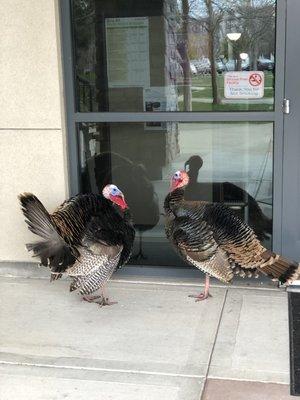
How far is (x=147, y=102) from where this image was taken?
4.83m

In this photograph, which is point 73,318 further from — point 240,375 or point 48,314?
point 240,375

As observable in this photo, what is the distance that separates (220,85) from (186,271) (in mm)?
1564

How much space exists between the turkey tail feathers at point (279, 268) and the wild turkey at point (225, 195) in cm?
57

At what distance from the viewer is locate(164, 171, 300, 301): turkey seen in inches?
166

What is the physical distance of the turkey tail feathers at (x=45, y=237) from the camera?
3.89 meters

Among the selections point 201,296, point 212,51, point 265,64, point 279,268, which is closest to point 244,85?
point 265,64

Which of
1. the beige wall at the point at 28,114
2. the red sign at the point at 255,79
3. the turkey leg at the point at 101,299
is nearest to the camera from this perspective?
the turkey leg at the point at 101,299

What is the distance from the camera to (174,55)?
476cm

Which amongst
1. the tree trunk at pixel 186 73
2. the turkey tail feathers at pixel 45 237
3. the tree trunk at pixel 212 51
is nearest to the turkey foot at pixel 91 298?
the turkey tail feathers at pixel 45 237

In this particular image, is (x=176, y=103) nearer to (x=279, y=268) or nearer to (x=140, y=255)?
(x=140, y=255)

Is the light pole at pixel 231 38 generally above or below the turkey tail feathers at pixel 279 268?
above

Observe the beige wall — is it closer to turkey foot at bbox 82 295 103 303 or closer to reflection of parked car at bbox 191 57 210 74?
turkey foot at bbox 82 295 103 303

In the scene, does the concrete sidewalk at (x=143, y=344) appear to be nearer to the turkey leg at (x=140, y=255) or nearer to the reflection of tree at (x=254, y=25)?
the turkey leg at (x=140, y=255)

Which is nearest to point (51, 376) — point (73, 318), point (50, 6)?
point (73, 318)
